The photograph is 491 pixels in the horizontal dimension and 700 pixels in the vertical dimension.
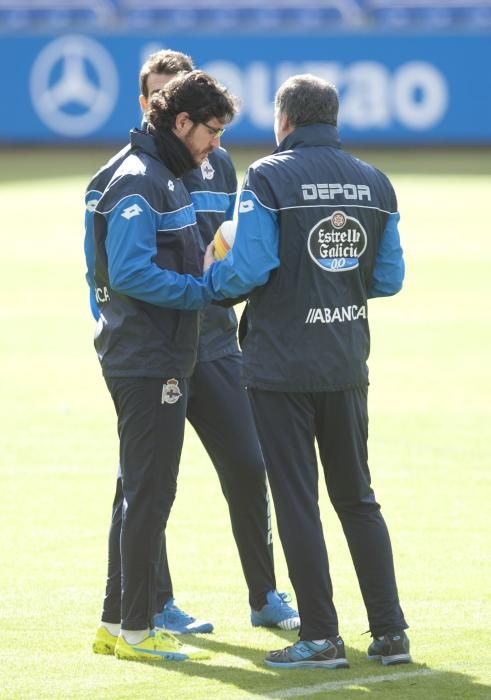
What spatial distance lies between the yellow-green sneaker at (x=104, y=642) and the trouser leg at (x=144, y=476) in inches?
6.5

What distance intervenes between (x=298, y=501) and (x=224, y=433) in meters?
0.72

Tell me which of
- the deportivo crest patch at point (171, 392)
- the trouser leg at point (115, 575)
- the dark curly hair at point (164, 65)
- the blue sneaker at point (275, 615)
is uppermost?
the dark curly hair at point (164, 65)

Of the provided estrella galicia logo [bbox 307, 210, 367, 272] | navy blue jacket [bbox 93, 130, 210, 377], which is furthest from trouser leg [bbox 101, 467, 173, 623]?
estrella galicia logo [bbox 307, 210, 367, 272]

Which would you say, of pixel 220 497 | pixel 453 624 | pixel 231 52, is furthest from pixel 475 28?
pixel 453 624

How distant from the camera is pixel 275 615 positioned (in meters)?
6.04

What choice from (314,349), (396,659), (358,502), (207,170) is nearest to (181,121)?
(207,170)

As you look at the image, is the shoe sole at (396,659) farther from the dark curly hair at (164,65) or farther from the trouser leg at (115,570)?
the dark curly hair at (164,65)

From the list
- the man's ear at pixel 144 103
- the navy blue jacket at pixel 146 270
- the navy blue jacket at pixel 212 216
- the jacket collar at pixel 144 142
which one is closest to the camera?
the navy blue jacket at pixel 146 270

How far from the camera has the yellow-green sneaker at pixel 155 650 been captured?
550 cm

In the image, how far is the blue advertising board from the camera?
1151 inches

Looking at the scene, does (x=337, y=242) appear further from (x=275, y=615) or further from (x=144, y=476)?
(x=275, y=615)

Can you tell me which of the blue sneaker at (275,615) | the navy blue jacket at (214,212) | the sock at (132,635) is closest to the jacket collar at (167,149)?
the navy blue jacket at (214,212)

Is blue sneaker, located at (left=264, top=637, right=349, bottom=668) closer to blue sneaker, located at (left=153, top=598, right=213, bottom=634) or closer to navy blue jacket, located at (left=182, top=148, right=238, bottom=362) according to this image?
blue sneaker, located at (left=153, top=598, right=213, bottom=634)

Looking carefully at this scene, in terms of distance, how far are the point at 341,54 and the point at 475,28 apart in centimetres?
275
